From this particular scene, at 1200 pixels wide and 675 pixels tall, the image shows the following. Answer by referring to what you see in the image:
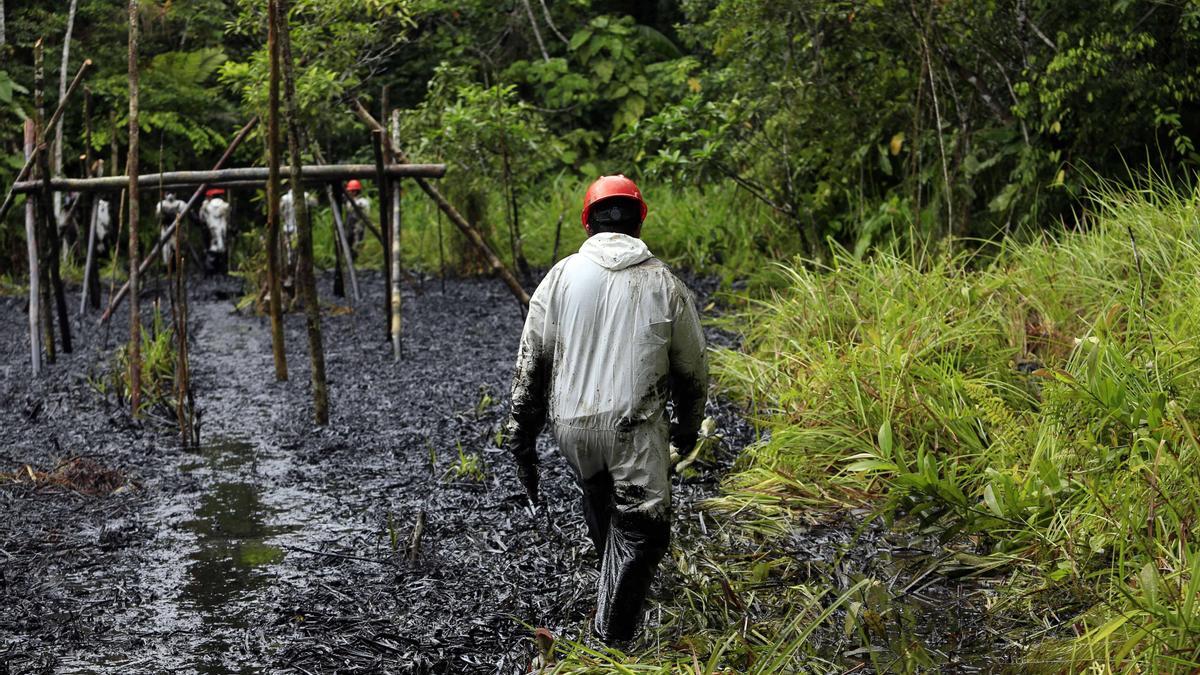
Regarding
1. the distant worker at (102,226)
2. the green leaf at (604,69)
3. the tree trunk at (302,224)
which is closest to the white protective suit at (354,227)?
the distant worker at (102,226)

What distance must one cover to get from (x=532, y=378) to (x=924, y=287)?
3.50 metres

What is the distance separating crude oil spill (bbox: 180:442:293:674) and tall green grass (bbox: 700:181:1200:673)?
216cm

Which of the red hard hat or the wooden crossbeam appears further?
the wooden crossbeam

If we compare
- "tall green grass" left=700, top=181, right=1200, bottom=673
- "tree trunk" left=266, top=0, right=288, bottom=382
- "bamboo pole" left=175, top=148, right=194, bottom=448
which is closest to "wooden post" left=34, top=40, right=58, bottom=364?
"tree trunk" left=266, top=0, right=288, bottom=382

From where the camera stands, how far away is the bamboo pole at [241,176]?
32.7ft

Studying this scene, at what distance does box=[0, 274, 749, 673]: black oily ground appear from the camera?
4.39 metres

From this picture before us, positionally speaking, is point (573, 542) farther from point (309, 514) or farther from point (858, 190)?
point (858, 190)

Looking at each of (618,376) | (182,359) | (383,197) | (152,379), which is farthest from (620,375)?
(383,197)

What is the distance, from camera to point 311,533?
229 inches

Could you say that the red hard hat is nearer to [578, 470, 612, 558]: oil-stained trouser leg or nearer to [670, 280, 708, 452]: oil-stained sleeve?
[670, 280, 708, 452]: oil-stained sleeve

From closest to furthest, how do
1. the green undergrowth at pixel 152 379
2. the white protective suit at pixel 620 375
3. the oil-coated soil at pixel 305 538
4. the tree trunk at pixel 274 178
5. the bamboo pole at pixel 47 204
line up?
the white protective suit at pixel 620 375, the oil-coated soil at pixel 305 538, the tree trunk at pixel 274 178, the green undergrowth at pixel 152 379, the bamboo pole at pixel 47 204

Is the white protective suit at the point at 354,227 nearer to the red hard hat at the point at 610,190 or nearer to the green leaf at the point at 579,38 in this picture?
the green leaf at the point at 579,38

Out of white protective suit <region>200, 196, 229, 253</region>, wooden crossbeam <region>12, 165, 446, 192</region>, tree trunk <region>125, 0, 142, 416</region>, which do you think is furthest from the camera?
white protective suit <region>200, 196, 229, 253</region>

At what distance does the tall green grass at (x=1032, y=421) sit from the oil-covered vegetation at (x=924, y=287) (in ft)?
0.06
